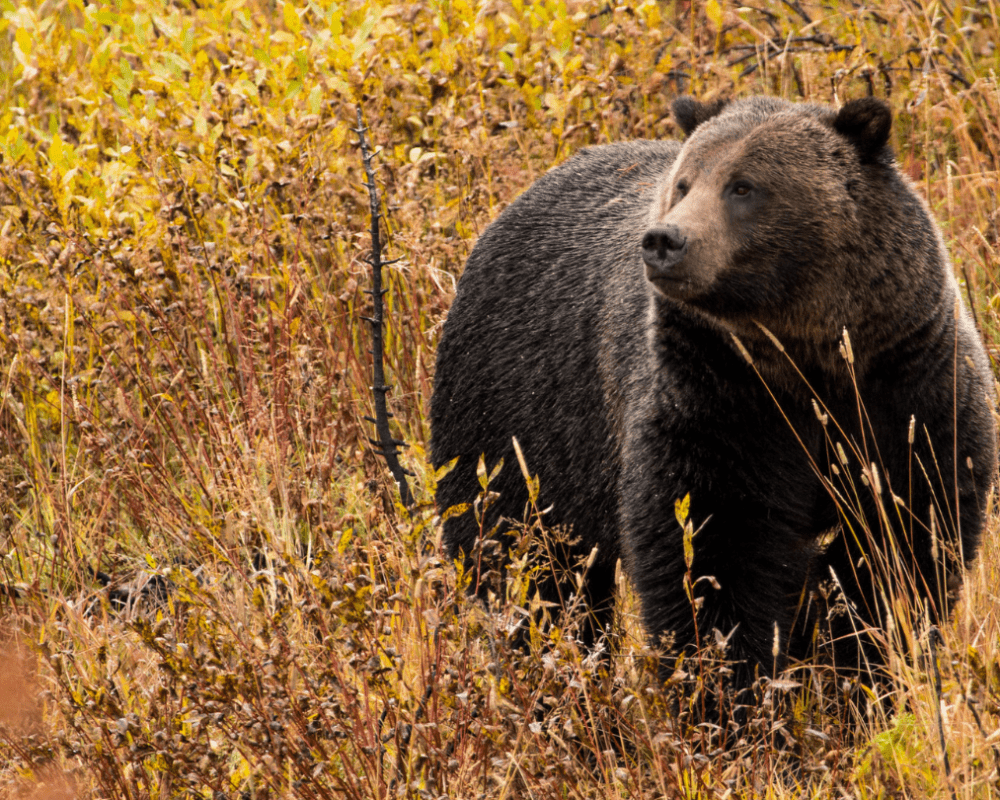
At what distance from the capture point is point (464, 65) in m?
5.69

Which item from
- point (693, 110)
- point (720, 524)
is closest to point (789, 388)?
point (720, 524)

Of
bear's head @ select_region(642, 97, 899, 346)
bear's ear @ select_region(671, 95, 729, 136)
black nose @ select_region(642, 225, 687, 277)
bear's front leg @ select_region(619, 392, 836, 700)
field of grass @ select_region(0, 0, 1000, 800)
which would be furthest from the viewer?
bear's ear @ select_region(671, 95, 729, 136)

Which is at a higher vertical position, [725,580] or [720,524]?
[720,524]

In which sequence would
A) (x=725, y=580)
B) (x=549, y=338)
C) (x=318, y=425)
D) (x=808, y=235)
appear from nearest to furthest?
(x=808, y=235) → (x=725, y=580) → (x=549, y=338) → (x=318, y=425)

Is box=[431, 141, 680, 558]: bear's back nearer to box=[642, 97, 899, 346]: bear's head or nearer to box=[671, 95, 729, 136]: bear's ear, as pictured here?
box=[671, 95, 729, 136]: bear's ear

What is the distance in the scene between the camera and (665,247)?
2.94 m

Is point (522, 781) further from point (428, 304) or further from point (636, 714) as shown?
point (428, 304)

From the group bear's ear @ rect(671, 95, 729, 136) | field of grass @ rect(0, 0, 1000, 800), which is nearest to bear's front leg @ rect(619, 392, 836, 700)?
field of grass @ rect(0, 0, 1000, 800)

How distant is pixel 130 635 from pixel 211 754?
47.4 inches

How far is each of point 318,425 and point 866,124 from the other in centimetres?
241

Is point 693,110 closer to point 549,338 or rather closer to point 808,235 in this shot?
point 808,235

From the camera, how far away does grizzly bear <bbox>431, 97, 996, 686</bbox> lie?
3086 mm

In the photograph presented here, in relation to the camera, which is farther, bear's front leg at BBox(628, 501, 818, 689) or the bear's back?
the bear's back

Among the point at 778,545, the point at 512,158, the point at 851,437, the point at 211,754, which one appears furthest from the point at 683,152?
the point at 512,158
